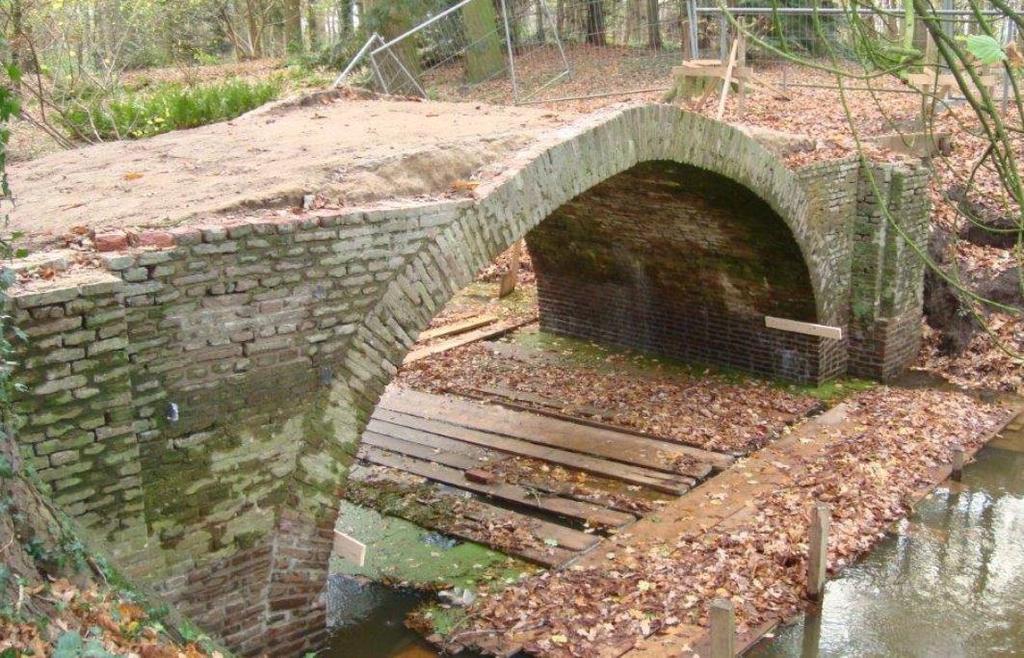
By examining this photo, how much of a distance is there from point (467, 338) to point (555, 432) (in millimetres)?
3353

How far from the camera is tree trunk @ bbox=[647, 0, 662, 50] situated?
52.8ft

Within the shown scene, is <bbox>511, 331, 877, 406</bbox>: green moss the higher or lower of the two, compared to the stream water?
higher

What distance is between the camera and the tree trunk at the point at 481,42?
15.8m

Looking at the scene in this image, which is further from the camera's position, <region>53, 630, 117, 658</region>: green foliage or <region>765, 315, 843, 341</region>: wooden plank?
<region>765, 315, 843, 341</region>: wooden plank

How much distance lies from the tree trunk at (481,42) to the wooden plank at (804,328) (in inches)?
263

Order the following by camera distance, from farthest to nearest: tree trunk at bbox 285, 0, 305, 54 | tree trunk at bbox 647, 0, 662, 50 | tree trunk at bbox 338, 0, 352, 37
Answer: tree trunk at bbox 285, 0, 305, 54 → tree trunk at bbox 338, 0, 352, 37 → tree trunk at bbox 647, 0, 662, 50

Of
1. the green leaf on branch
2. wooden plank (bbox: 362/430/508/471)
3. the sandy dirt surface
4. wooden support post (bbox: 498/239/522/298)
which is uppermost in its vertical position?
the green leaf on branch

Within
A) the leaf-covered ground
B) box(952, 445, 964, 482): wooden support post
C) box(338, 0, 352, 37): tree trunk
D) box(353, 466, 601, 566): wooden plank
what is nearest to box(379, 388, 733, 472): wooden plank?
the leaf-covered ground

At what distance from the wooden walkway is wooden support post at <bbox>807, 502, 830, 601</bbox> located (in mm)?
1750

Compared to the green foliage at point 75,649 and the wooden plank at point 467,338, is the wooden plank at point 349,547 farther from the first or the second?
the wooden plank at point 467,338

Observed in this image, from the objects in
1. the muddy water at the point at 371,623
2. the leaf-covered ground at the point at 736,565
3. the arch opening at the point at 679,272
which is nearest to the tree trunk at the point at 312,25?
the arch opening at the point at 679,272

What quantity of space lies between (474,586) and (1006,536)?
4.86 m

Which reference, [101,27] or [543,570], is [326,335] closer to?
[543,570]

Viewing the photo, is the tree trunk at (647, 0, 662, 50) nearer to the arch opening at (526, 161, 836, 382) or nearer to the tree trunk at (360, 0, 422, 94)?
the tree trunk at (360, 0, 422, 94)
